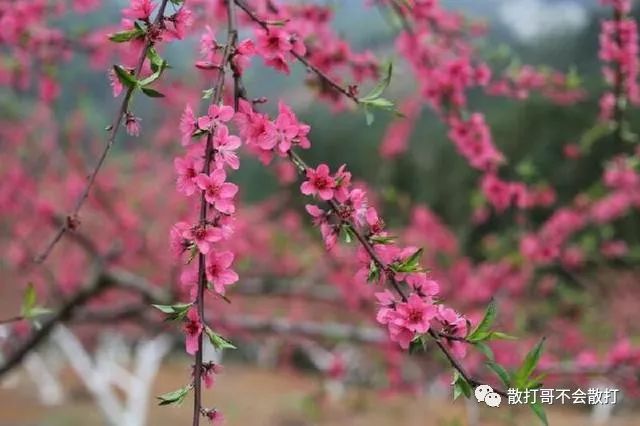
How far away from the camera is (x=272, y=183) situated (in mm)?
11016

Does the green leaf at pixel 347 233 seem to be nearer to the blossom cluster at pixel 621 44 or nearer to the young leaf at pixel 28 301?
the young leaf at pixel 28 301

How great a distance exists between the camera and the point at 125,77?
1.09 m

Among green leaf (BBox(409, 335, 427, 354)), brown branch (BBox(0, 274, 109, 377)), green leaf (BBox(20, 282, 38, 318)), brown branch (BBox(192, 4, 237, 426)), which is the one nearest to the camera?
brown branch (BBox(192, 4, 237, 426))

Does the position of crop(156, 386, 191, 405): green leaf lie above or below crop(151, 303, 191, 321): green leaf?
below

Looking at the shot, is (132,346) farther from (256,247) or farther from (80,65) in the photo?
(80,65)

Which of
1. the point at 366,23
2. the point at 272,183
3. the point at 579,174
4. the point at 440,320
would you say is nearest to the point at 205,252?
the point at 440,320

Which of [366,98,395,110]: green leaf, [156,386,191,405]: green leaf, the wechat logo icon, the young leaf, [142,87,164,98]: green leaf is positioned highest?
[366,98,395,110]: green leaf

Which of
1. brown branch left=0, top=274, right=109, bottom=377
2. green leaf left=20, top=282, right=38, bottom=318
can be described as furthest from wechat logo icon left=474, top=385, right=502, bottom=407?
brown branch left=0, top=274, right=109, bottom=377

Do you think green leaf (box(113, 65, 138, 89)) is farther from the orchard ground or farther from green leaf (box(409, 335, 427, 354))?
the orchard ground

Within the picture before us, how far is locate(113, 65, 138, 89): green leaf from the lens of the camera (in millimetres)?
1079

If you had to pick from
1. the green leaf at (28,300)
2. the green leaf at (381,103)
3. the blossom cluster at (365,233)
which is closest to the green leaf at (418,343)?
the blossom cluster at (365,233)

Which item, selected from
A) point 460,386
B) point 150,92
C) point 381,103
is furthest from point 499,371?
point 150,92

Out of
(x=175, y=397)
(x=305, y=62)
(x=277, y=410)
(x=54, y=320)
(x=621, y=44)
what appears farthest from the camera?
(x=277, y=410)

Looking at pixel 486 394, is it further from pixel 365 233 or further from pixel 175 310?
pixel 175 310
